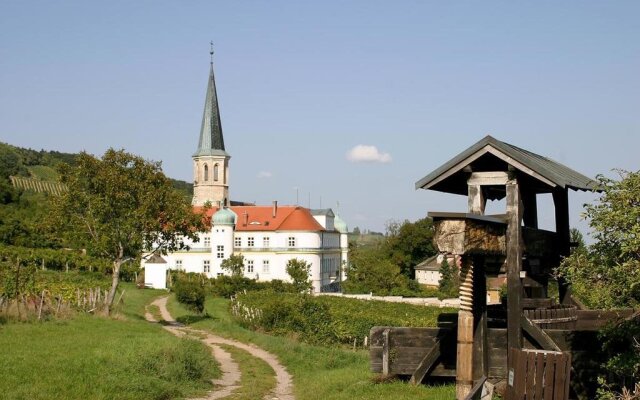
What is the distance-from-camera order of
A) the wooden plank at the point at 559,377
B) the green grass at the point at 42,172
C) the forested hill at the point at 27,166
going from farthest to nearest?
the green grass at the point at 42,172, the forested hill at the point at 27,166, the wooden plank at the point at 559,377

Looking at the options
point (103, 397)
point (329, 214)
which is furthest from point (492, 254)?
point (329, 214)

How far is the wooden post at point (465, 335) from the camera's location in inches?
423

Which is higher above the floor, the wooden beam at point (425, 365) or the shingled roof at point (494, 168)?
the shingled roof at point (494, 168)

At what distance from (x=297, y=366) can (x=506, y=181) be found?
10546 mm

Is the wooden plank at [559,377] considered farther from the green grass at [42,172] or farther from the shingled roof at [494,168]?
the green grass at [42,172]

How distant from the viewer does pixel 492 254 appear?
10711 mm

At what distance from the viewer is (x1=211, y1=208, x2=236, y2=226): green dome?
84.3 metres

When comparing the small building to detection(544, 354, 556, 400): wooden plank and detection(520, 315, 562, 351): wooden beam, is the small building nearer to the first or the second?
detection(520, 315, 562, 351): wooden beam

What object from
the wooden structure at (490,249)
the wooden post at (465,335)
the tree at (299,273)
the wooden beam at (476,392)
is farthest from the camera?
the tree at (299,273)

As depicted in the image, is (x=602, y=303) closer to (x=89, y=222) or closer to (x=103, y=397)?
(x=103, y=397)

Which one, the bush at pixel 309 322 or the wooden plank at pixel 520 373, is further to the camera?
the bush at pixel 309 322

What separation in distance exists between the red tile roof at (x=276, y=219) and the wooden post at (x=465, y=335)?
73.6 metres

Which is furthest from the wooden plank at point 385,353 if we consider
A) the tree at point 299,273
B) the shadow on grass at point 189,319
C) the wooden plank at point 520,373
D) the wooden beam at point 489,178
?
the tree at point 299,273

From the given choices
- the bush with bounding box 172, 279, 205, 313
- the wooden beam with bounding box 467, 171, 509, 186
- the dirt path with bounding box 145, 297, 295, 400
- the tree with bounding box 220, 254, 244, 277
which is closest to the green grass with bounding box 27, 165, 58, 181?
the tree with bounding box 220, 254, 244, 277
